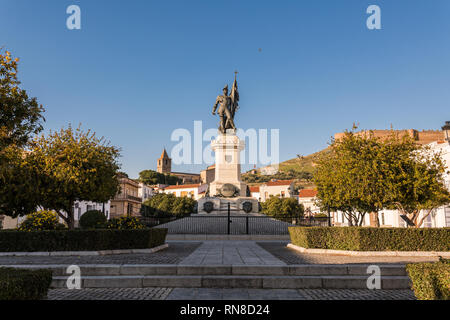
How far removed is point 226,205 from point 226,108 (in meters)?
9.77

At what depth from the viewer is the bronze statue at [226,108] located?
1220 inches

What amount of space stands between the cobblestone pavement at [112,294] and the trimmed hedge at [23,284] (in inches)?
→ 93.4

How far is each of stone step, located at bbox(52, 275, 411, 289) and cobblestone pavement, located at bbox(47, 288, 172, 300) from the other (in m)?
0.28

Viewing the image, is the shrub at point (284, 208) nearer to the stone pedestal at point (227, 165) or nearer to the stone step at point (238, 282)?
the stone pedestal at point (227, 165)

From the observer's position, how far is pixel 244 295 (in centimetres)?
733

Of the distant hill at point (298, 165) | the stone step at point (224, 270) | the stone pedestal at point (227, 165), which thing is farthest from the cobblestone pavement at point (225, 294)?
Result: the distant hill at point (298, 165)

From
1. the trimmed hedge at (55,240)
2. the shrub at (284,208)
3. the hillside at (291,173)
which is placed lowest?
the shrub at (284,208)

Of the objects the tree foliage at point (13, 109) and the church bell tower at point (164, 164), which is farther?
the church bell tower at point (164, 164)

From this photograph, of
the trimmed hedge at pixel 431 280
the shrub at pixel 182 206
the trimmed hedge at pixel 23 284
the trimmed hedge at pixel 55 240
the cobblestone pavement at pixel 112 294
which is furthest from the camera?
the shrub at pixel 182 206

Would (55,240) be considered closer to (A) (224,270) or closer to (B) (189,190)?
(A) (224,270)

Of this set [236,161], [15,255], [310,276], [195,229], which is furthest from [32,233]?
[236,161]

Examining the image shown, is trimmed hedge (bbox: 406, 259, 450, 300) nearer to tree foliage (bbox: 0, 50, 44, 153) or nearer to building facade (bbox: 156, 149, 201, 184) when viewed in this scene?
tree foliage (bbox: 0, 50, 44, 153)

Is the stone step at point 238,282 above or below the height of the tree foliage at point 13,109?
below
